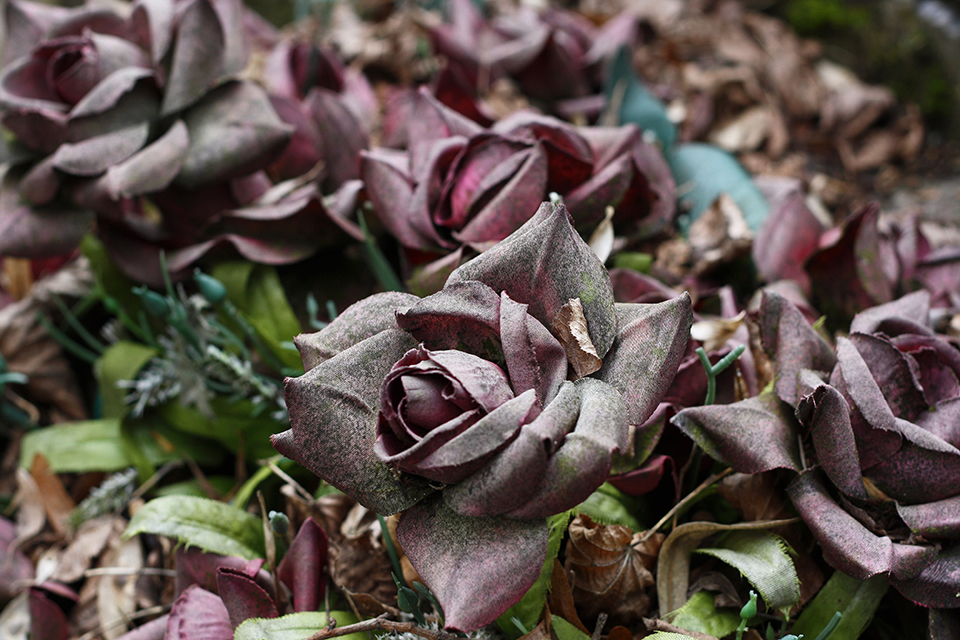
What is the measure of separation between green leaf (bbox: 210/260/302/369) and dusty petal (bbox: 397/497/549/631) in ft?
1.29

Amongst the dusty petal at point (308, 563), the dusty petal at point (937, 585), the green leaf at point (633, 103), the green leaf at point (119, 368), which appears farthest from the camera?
the green leaf at point (633, 103)

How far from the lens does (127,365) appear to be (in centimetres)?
92

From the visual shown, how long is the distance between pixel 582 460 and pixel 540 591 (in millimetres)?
202

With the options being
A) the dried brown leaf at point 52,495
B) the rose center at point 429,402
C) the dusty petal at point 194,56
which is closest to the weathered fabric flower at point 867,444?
the rose center at point 429,402

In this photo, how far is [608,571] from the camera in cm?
61

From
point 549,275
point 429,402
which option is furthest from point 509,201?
point 429,402

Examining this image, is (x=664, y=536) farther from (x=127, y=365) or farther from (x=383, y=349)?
(x=127, y=365)

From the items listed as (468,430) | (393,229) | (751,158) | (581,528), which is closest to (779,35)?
(751,158)

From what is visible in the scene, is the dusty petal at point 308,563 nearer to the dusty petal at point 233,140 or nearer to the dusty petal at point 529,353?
the dusty petal at point 529,353

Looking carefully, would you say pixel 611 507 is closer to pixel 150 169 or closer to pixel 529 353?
pixel 529 353

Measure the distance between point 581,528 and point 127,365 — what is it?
0.63 meters

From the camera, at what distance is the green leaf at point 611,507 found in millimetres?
621

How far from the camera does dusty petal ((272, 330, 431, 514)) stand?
479mm

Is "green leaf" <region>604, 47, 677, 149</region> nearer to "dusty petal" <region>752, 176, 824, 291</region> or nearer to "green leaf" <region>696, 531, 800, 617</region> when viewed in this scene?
"dusty petal" <region>752, 176, 824, 291</region>
